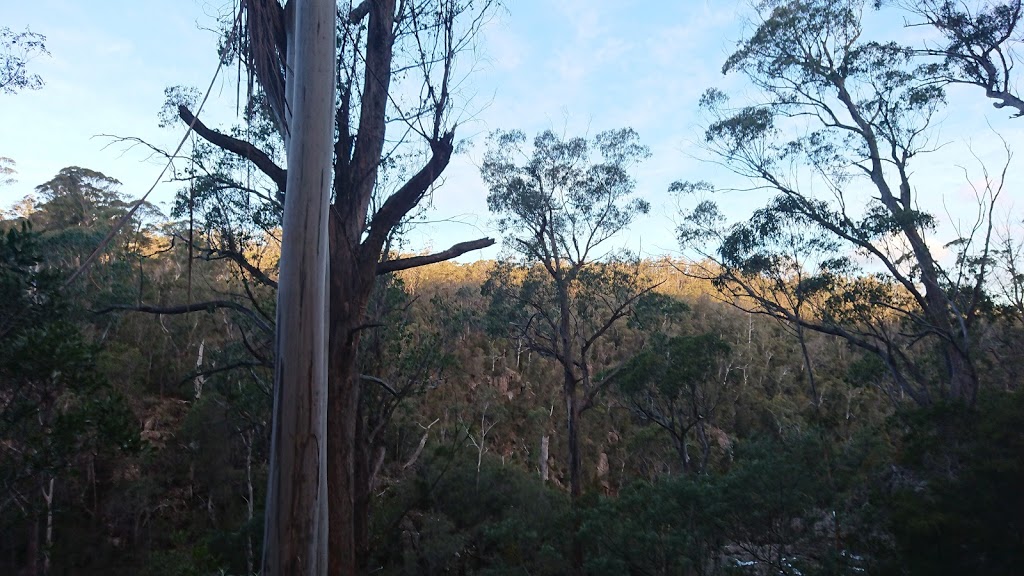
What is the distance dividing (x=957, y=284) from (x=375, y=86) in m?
10.6

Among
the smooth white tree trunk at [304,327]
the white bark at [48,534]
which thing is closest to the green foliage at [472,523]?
the white bark at [48,534]

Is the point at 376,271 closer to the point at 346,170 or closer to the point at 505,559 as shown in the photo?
the point at 346,170

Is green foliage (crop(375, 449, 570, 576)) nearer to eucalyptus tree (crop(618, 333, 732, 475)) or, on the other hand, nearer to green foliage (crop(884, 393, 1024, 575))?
eucalyptus tree (crop(618, 333, 732, 475))

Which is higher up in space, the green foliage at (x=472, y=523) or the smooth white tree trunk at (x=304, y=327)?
the smooth white tree trunk at (x=304, y=327)

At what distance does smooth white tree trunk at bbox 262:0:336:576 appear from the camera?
1.55 m

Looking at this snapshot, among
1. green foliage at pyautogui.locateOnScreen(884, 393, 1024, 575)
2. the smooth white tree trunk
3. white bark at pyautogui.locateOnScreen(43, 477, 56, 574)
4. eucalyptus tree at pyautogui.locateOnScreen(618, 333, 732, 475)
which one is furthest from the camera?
eucalyptus tree at pyautogui.locateOnScreen(618, 333, 732, 475)

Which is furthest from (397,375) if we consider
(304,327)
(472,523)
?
(304,327)

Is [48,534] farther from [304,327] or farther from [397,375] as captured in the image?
[304,327]

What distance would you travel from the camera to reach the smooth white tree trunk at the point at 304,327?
61.0 inches

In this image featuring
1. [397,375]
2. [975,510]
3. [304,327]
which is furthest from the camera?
[397,375]

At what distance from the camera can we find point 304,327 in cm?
160

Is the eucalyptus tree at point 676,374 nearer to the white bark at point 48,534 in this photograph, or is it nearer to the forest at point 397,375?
the forest at point 397,375

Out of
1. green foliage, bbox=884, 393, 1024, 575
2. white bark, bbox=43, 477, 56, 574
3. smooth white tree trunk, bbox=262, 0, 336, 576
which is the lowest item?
white bark, bbox=43, 477, 56, 574

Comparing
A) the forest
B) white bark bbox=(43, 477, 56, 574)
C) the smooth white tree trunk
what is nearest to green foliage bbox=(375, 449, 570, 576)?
the forest
